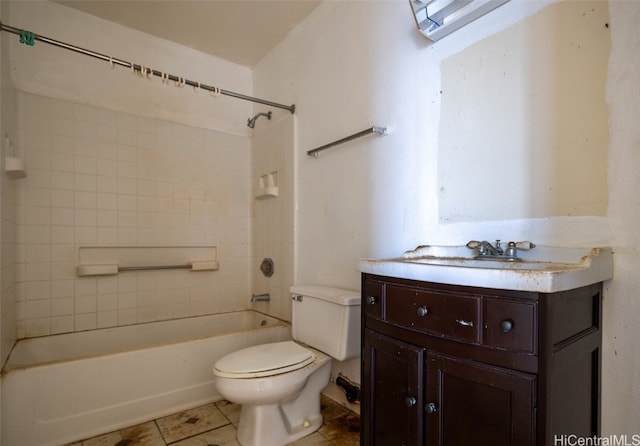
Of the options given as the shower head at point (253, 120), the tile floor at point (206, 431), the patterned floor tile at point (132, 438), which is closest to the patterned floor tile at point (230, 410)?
the tile floor at point (206, 431)

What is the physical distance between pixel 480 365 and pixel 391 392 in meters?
0.32

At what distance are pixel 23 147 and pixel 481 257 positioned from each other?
8.32 ft

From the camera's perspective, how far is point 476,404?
0.83m

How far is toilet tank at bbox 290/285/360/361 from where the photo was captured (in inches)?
62.0

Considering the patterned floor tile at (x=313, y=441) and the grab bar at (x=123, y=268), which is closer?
the patterned floor tile at (x=313, y=441)

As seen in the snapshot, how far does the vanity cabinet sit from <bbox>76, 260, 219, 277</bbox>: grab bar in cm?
180

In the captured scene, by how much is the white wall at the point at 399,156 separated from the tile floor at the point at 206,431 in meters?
0.24

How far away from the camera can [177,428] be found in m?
1.69

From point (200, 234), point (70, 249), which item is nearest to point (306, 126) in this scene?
point (200, 234)

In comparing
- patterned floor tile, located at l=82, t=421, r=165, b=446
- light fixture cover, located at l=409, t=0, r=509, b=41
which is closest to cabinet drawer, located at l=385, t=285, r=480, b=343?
light fixture cover, located at l=409, t=0, r=509, b=41

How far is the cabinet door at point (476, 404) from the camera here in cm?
76

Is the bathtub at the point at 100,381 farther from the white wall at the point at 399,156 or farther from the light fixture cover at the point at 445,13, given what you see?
the light fixture cover at the point at 445,13

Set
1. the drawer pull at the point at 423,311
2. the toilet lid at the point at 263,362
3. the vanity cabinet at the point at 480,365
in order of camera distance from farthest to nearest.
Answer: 1. the toilet lid at the point at 263,362
2. the drawer pull at the point at 423,311
3. the vanity cabinet at the point at 480,365

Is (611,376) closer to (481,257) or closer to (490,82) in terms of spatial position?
(481,257)
